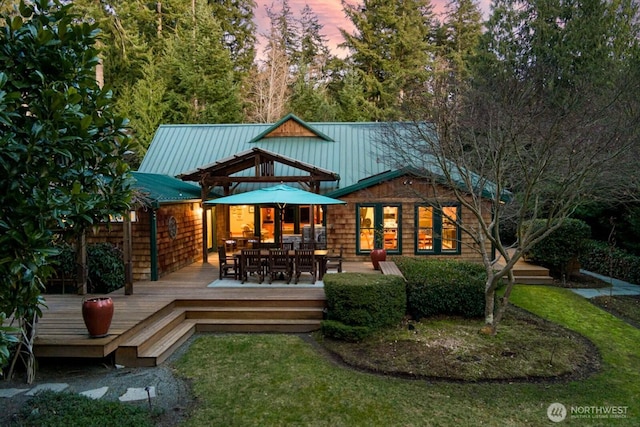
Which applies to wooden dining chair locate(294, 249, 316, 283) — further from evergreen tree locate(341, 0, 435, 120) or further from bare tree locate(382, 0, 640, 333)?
evergreen tree locate(341, 0, 435, 120)

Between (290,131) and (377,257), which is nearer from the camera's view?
(377,257)

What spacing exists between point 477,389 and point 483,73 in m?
15.8

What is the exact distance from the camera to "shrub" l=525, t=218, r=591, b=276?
11.4m

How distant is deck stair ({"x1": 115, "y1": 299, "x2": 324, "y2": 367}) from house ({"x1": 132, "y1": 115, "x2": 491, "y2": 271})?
9.50ft

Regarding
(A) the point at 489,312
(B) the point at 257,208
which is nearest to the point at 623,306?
(A) the point at 489,312

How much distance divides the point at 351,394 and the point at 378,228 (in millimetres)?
7572

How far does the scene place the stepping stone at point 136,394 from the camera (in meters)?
4.81

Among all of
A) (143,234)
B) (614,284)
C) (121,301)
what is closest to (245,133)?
(143,234)

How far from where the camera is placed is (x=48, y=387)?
514cm

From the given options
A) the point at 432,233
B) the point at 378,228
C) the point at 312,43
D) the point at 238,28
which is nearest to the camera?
the point at 432,233

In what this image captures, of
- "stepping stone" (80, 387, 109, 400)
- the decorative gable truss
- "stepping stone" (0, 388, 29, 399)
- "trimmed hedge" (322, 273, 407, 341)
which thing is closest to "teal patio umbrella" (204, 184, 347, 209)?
the decorative gable truss

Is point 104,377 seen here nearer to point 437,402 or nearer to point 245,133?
point 437,402

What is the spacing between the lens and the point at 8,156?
3.12 m

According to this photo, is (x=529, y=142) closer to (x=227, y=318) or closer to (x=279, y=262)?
(x=279, y=262)
